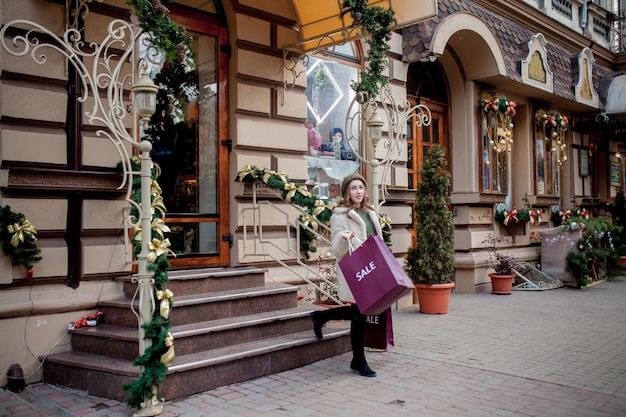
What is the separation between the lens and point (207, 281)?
6262 mm

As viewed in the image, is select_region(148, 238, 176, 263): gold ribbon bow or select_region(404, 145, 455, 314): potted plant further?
select_region(404, 145, 455, 314): potted plant

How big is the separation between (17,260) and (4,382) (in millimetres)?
1113

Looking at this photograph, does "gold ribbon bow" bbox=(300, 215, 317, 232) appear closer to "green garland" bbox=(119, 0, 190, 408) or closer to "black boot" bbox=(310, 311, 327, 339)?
"black boot" bbox=(310, 311, 327, 339)

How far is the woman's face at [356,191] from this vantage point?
5.82 metres

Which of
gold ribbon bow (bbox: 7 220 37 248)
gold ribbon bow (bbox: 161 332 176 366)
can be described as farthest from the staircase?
gold ribbon bow (bbox: 7 220 37 248)

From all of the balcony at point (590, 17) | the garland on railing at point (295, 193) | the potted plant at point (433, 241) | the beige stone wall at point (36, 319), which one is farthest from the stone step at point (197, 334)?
the balcony at point (590, 17)

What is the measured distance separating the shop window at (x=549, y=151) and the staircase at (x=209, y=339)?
8693 millimetres

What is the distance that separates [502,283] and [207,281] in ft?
22.2

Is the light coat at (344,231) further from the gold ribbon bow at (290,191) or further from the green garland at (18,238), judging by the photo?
the green garland at (18,238)

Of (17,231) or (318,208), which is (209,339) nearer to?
(17,231)

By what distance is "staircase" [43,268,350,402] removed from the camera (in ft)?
16.4

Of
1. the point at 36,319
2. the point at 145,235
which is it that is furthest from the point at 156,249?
the point at 36,319

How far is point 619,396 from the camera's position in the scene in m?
4.88

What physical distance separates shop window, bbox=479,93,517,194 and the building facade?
0.04 meters
